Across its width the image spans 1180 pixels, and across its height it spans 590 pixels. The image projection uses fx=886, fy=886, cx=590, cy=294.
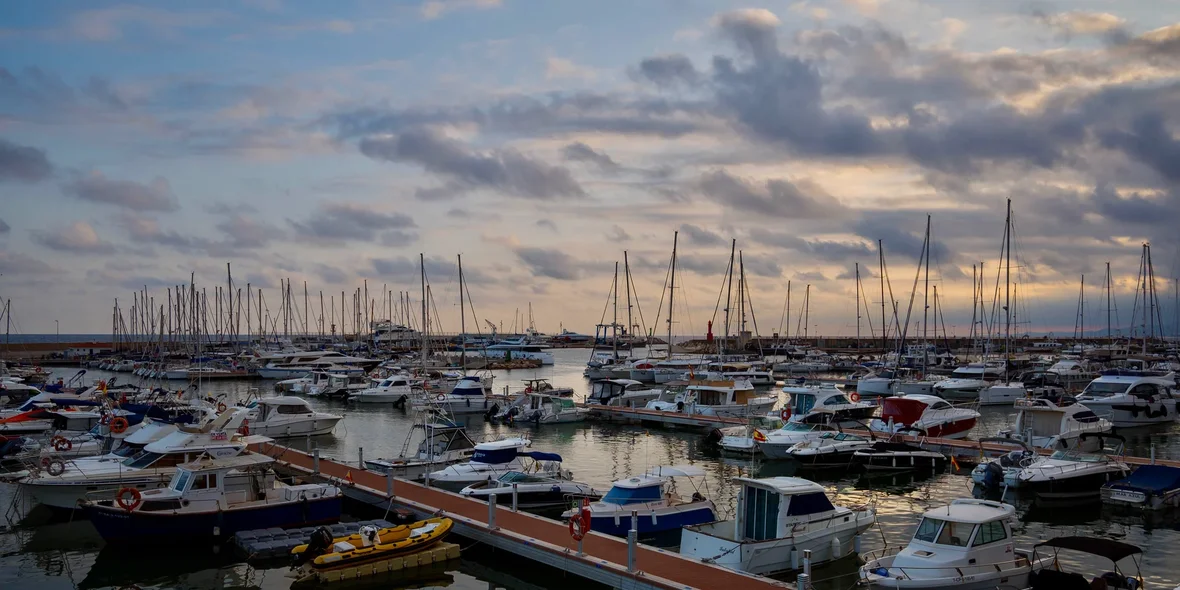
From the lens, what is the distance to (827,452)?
120 feet

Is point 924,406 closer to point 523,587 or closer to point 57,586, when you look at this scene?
point 523,587

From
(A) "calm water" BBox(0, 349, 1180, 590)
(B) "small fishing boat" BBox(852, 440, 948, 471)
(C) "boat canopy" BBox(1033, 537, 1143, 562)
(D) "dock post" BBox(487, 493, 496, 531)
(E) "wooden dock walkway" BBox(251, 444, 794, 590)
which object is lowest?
(A) "calm water" BBox(0, 349, 1180, 590)

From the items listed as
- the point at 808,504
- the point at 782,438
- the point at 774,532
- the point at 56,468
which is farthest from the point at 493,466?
the point at 782,438

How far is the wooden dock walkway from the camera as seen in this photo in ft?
60.8

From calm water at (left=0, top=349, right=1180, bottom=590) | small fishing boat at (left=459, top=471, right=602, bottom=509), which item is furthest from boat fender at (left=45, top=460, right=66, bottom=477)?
small fishing boat at (left=459, top=471, right=602, bottom=509)

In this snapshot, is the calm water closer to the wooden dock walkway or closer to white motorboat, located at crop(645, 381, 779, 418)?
the wooden dock walkway

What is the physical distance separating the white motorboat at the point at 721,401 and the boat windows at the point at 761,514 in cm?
2974

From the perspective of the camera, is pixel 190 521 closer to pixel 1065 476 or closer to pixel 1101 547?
pixel 1101 547

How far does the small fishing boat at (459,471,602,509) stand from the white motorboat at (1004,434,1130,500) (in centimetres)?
1475

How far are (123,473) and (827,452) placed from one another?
26.0 metres

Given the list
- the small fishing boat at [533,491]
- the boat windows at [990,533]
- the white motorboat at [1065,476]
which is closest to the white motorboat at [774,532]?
the boat windows at [990,533]

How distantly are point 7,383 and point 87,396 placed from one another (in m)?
17.3

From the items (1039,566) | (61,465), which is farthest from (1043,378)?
(61,465)

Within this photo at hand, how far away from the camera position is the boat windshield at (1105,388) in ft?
179
